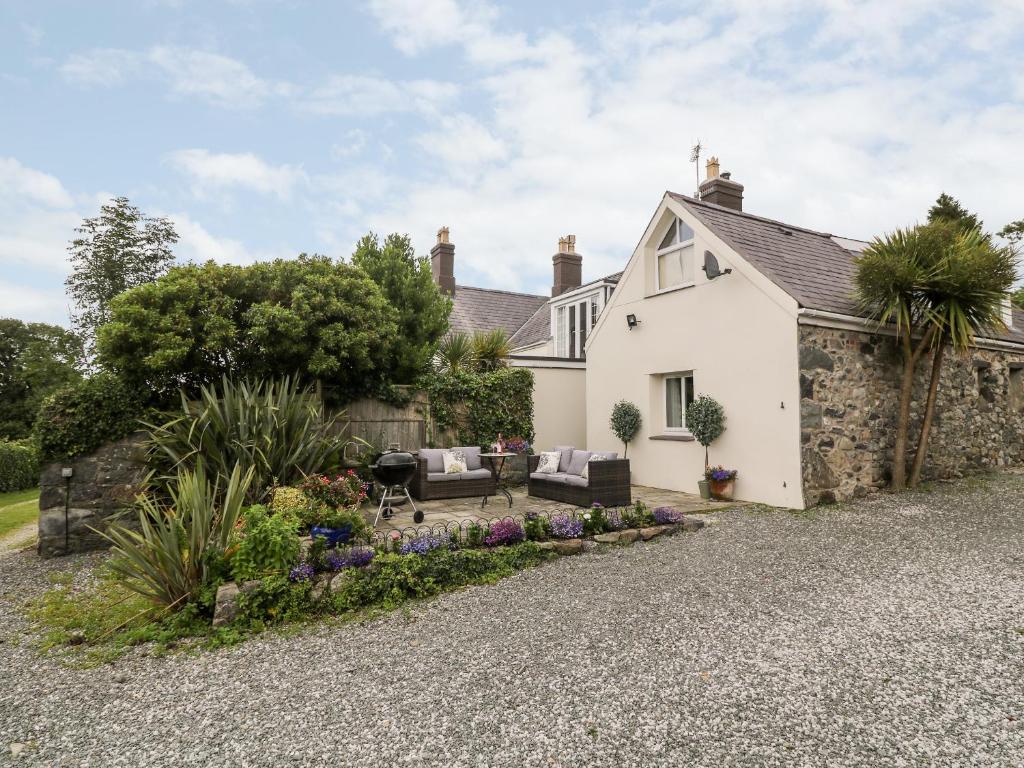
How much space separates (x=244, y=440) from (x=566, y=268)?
14301mm

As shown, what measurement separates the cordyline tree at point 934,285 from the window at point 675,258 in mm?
2620

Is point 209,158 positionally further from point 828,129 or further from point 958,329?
point 958,329

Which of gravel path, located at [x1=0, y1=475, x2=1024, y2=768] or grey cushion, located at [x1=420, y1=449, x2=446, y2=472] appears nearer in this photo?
gravel path, located at [x1=0, y1=475, x2=1024, y2=768]

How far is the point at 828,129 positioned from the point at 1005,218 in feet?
69.2

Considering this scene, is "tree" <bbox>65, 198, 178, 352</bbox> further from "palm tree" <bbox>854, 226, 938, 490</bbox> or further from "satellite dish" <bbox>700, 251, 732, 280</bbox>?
"palm tree" <bbox>854, 226, 938, 490</bbox>

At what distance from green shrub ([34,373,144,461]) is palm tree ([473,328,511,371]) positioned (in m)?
6.01

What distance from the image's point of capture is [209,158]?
27.3ft

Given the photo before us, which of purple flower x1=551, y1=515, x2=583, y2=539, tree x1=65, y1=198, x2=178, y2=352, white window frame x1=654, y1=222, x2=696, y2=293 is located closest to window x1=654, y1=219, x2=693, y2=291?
white window frame x1=654, y1=222, x2=696, y2=293

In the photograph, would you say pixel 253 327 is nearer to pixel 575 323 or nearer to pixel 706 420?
pixel 706 420

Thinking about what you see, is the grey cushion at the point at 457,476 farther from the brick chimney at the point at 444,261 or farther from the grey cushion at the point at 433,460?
the brick chimney at the point at 444,261

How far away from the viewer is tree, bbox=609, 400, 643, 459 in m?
10.5

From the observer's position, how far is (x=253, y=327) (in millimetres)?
8297

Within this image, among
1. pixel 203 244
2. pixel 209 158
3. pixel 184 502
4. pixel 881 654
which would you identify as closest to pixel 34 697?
pixel 184 502

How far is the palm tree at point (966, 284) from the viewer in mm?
7910
